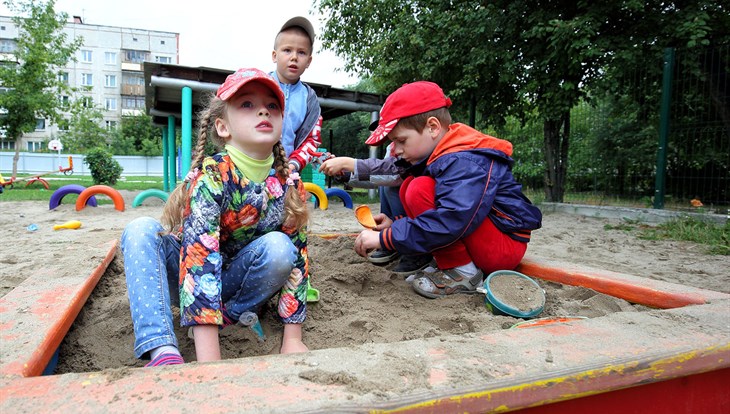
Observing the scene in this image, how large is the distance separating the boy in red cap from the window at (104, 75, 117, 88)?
46.4 metres

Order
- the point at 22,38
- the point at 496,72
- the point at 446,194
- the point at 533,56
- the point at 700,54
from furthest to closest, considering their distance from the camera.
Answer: the point at 22,38
the point at 496,72
the point at 533,56
the point at 700,54
the point at 446,194

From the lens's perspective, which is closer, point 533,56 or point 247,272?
point 247,272

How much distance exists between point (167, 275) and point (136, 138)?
39.8m

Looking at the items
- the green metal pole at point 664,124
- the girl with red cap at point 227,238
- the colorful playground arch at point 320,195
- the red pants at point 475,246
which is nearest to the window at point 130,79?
the colorful playground arch at point 320,195

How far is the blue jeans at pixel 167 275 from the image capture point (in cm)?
116

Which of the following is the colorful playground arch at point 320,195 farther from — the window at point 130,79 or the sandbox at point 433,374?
the window at point 130,79

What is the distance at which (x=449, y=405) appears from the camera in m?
0.74

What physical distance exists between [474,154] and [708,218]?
4203mm

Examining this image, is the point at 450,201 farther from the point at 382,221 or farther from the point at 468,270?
the point at 382,221

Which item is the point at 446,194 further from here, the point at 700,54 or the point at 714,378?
the point at 700,54

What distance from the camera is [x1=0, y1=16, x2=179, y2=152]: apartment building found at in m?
39.5

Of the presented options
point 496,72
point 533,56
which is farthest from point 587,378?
point 496,72

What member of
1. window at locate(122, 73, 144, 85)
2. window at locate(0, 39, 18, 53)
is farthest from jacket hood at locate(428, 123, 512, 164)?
window at locate(0, 39, 18, 53)

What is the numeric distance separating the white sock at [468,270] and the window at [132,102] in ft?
149
